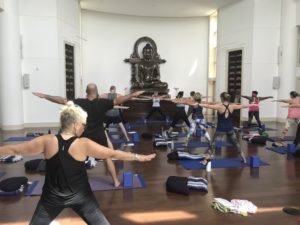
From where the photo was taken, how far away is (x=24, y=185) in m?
3.92

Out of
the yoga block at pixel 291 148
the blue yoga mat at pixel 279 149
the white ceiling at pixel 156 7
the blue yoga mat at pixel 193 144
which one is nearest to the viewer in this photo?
the yoga block at pixel 291 148

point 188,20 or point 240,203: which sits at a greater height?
point 188,20

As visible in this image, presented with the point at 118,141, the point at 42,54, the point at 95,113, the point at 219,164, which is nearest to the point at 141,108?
the point at 42,54

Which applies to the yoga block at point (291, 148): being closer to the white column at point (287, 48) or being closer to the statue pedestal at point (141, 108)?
the white column at point (287, 48)

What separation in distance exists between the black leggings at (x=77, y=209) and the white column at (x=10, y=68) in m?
7.55

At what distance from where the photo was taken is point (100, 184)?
4.02 metres

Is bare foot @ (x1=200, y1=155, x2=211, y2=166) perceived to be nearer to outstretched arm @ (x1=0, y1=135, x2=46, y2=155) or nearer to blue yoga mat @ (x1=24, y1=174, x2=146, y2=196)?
blue yoga mat @ (x1=24, y1=174, x2=146, y2=196)

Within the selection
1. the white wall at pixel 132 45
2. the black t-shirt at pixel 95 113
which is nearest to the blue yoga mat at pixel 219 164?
the black t-shirt at pixel 95 113

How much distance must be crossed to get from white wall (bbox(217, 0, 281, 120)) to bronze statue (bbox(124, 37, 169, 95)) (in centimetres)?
346

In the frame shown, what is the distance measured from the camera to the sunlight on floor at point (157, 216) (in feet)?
9.90

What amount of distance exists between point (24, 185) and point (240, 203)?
2.71 meters

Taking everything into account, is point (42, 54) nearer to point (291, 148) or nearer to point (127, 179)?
point (127, 179)

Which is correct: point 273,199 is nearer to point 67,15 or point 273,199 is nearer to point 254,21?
point 254,21

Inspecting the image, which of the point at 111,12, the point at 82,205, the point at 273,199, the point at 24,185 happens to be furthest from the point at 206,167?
the point at 111,12
